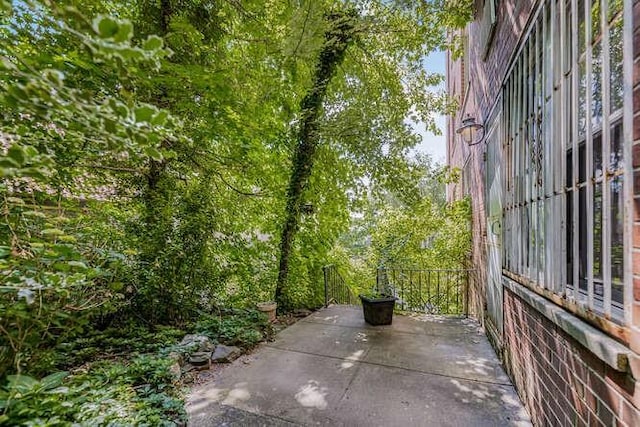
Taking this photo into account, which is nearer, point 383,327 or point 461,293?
point 383,327

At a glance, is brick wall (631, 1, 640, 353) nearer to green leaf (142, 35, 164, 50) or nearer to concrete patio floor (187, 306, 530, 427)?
green leaf (142, 35, 164, 50)

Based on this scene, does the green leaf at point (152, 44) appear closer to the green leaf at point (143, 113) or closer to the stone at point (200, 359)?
the green leaf at point (143, 113)

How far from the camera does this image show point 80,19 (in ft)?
1.98

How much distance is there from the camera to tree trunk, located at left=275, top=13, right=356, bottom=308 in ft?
16.7

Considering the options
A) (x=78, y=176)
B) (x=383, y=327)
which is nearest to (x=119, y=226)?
(x=78, y=176)

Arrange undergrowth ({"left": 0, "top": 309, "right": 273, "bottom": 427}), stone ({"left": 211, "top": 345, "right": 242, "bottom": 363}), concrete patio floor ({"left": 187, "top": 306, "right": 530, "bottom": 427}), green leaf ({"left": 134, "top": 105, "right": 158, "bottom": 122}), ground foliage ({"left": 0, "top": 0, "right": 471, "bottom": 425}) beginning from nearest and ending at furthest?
green leaf ({"left": 134, "top": 105, "right": 158, "bottom": 122})
ground foliage ({"left": 0, "top": 0, "right": 471, "bottom": 425})
undergrowth ({"left": 0, "top": 309, "right": 273, "bottom": 427})
concrete patio floor ({"left": 187, "top": 306, "right": 530, "bottom": 427})
stone ({"left": 211, "top": 345, "right": 242, "bottom": 363})

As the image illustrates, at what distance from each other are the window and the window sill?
0.08 meters

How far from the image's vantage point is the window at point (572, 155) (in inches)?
48.6

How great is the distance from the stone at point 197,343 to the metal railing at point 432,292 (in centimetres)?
345

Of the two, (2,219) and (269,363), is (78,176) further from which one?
(269,363)

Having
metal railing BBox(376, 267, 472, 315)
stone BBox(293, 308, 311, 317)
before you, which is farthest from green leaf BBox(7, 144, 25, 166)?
metal railing BBox(376, 267, 472, 315)

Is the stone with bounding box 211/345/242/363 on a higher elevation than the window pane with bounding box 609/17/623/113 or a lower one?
lower

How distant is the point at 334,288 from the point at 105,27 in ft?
20.1

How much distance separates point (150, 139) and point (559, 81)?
2226 mm
